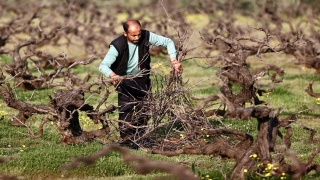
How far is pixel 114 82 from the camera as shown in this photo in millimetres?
10383

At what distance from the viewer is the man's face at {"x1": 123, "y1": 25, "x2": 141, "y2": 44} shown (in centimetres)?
1077

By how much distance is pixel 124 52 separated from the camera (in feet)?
36.1

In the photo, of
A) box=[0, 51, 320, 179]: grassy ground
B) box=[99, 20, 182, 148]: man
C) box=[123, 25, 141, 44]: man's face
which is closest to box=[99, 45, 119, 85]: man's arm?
box=[99, 20, 182, 148]: man

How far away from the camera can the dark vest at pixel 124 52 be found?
431 inches

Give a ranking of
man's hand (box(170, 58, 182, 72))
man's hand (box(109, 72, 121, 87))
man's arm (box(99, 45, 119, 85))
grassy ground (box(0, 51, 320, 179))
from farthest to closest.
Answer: man's arm (box(99, 45, 119, 85)) → man's hand (box(170, 58, 182, 72)) → man's hand (box(109, 72, 121, 87)) → grassy ground (box(0, 51, 320, 179))

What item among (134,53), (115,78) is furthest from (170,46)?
(115,78)

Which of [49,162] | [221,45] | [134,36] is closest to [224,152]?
[49,162]

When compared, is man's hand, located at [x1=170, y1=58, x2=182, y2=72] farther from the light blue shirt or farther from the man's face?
the man's face

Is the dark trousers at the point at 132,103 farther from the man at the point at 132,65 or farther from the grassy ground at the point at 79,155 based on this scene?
the grassy ground at the point at 79,155

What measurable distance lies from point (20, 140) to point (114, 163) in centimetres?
278

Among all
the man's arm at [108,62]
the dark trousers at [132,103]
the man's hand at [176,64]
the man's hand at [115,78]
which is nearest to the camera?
the man's hand at [115,78]

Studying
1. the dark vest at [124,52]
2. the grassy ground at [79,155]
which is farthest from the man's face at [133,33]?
the grassy ground at [79,155]

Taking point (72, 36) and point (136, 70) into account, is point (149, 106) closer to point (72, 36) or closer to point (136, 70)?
point (136, 70)

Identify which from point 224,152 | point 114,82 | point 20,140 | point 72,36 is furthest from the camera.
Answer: point 72,36
